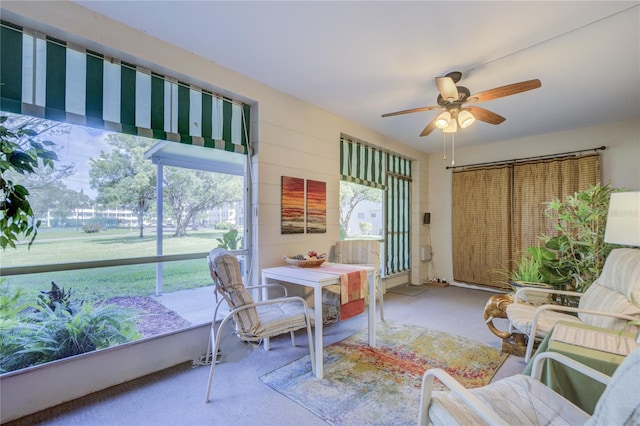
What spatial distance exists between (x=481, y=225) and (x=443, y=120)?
3.11 meters

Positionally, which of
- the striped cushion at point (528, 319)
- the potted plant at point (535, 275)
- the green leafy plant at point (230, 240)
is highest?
the green leafy plant at point (230, 240)

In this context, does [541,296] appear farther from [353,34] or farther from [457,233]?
[353,34]

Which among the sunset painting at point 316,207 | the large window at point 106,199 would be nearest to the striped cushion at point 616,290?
the sunset painting at point 316,207

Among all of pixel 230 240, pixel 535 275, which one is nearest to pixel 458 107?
pixel 535 275

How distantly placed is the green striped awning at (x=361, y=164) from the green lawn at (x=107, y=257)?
7.21 feet

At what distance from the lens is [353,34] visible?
7.02ft

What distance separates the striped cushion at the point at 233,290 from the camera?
75.6 inches

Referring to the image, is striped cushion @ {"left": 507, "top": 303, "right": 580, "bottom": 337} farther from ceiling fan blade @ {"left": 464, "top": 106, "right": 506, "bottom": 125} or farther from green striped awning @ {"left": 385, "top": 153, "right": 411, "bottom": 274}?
green striped awning @ {"left": 385, "top": 153, "right": 411, "bottom": 274}

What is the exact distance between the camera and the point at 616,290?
A: 6.84ft

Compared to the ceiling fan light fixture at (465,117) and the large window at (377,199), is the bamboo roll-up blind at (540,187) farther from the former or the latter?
the ceiling fan light fixture at (465,117)

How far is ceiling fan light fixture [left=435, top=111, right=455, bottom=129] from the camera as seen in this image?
264 cm

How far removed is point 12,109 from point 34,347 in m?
1.56

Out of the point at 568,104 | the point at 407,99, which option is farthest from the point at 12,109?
the point at 568,104

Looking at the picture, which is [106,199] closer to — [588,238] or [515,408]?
[515,408]
